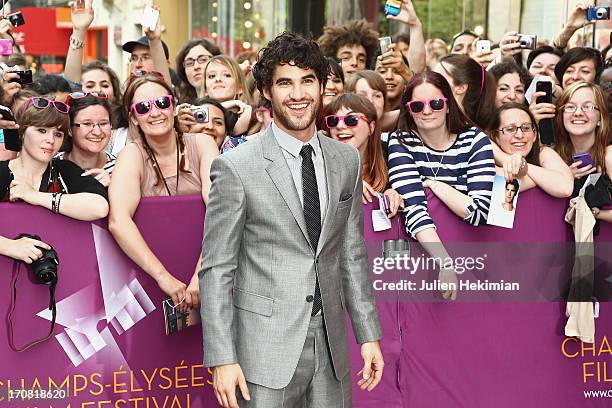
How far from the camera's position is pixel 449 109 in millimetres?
5277

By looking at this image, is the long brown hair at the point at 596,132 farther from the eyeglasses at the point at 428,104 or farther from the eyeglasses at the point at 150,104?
the eyeglasses at the point at 150,104

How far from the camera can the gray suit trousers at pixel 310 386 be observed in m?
3.50

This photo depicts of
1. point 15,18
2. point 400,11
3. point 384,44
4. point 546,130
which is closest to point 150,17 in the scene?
point 15,18

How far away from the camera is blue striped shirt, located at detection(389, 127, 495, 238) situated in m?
5.00

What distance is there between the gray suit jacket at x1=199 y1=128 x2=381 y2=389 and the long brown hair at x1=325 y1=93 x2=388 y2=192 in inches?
62.1

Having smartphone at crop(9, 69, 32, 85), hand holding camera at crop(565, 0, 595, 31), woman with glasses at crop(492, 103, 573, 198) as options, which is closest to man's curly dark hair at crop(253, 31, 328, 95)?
woman with glasses at crop(492, 103, 573, 198)

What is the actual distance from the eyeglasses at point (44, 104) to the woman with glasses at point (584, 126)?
2.78m

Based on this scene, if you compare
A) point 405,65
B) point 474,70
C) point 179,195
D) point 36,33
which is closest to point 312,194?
point 179,195

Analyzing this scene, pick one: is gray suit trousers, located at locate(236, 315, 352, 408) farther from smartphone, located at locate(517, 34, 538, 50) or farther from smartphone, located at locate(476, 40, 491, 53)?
smartphone, located at locate(517, 34, 538, 50)

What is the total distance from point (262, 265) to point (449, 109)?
7.01 feet

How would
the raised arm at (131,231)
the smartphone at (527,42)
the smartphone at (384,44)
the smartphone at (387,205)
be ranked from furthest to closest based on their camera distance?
the smartphone at (527,42) < the smartphone at (384,44) < the smartphone at (387,205) < the raised arm at (131,231)

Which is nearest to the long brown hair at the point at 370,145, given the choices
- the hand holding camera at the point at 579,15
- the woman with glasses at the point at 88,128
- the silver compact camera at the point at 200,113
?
the silver compact camera at the point at 200,113

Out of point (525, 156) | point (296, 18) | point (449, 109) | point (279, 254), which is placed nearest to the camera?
point (279, 254)

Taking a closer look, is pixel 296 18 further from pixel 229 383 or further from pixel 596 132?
pixel 229 383
